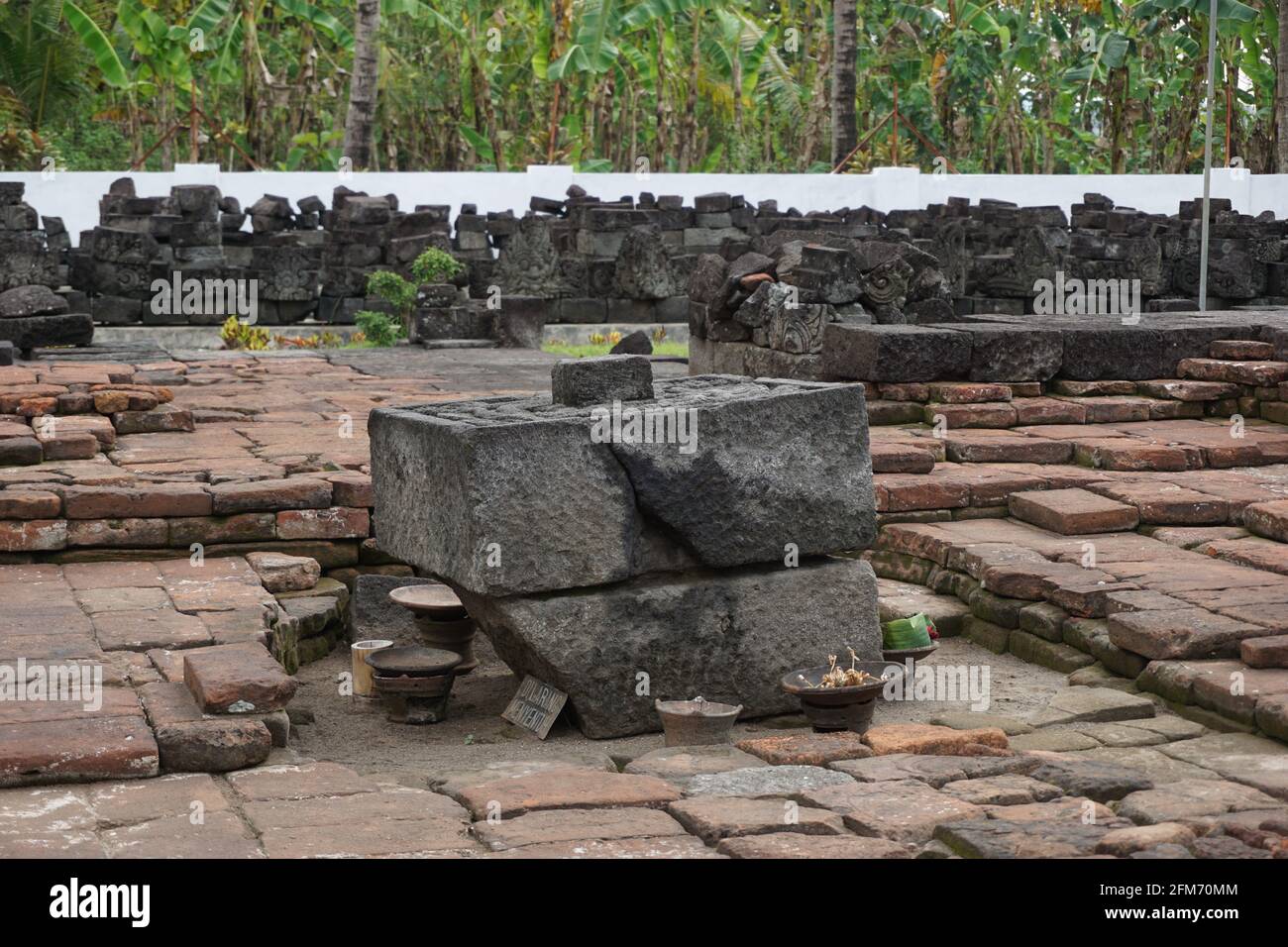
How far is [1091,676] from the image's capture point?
21.5 feet

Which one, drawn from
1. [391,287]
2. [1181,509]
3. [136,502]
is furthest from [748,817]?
[391,287]

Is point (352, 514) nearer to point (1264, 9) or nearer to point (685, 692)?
point (685, 692)

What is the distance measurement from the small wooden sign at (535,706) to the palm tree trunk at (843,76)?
74.2 feet

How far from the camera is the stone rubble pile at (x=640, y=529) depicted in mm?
6055

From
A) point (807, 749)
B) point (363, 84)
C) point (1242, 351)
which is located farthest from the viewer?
point (363, 84)

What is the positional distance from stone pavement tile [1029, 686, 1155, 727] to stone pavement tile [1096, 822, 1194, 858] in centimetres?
169

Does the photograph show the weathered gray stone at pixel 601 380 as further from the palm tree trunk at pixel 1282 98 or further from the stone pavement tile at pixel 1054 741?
the palm tree trunk at pixel 1282 98

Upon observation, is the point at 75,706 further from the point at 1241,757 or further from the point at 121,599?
the point at 1241,757

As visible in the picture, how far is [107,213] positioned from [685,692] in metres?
17.8

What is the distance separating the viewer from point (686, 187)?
27.6 meters

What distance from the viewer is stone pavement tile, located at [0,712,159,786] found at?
484 centimetres

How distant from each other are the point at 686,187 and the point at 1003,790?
928 inches

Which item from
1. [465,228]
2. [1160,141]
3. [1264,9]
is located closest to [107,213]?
[465,228]

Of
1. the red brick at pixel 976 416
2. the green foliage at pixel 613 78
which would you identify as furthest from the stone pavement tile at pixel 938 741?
the green foliage at pixel 613 78
